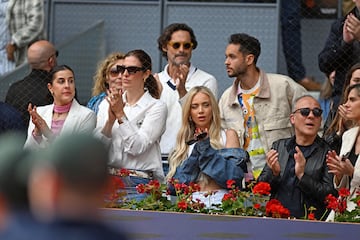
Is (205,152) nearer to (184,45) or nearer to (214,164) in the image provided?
(214,164)

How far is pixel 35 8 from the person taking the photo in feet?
40.5

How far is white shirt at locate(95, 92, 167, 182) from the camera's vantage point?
8.75 m

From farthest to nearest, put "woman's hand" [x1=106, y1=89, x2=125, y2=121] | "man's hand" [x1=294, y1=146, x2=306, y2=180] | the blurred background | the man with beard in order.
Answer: the blurred background < the man with beard < "woman's hand" [x1=106, y1=89, x2=125, y2=121] < "man's hand" [x1=294, y1=146, x2=306, y2=180]

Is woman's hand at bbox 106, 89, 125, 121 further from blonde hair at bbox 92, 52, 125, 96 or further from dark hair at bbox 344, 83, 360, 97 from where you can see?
dark hair at bbox 344, 83, 360, 97

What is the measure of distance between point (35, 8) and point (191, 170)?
15.4ft

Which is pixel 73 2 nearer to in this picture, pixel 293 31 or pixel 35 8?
pixel 35 8

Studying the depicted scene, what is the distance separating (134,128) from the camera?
8.88m

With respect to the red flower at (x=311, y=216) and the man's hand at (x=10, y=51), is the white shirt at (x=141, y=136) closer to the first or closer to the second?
the red flower at (x=311, y=216)

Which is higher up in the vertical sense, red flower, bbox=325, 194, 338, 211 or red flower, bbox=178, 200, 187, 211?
red flower, bbox=325, 194, 338, 211

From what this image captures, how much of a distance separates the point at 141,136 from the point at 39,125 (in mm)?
951

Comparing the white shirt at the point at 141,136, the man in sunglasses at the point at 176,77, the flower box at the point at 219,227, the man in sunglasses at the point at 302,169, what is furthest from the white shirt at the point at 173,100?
the flower box at the point at 219,227

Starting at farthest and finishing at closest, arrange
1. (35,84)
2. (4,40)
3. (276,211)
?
(4,40)
(35,84)
(276,211)

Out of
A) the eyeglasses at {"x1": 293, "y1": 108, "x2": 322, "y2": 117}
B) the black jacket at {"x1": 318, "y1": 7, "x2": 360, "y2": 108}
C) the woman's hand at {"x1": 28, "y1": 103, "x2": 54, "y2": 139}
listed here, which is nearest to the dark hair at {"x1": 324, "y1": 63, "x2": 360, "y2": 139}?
the eyeglasses at {"x1": 293, "y1": 108, "x2": 322, "y2": 117}

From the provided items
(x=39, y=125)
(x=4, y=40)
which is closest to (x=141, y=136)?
(x=39, y=125)
